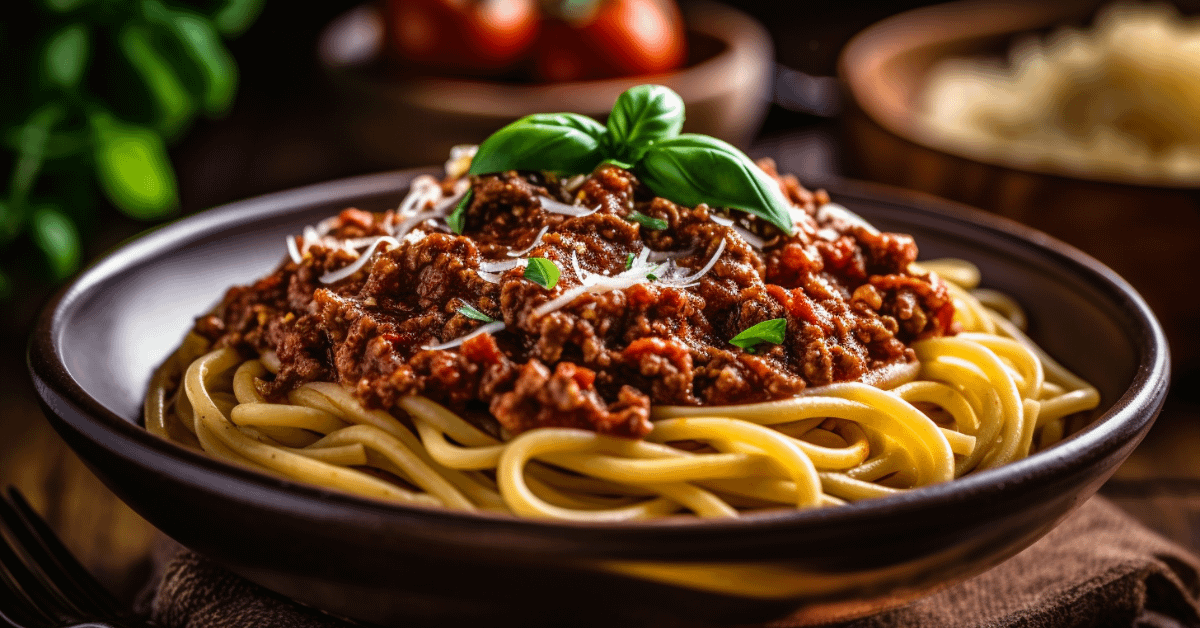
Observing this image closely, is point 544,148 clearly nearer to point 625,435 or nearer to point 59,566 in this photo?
point 625,435

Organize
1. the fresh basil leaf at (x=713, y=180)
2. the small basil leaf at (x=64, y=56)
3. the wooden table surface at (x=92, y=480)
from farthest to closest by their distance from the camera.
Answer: the small basil leaf at (x=64, y=56)
the wooden table surface at (x=92, y=480)
the fresh basil leaf at (x=713, y=180)

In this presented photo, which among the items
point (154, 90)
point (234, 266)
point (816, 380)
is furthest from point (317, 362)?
point (154, 90)

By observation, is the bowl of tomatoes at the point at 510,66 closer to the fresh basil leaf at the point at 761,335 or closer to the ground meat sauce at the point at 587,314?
the ground meat sauce at the point at 587,314

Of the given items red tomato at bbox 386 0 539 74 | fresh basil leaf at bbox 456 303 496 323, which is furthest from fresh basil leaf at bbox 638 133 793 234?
red tomato at bbox 386 0 539 74

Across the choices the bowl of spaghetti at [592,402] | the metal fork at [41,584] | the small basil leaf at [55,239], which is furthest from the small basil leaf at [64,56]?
the metal fork at [41,584]

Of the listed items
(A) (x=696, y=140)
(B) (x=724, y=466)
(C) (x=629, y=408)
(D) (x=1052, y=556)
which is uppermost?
(A) (x=696, y=140)

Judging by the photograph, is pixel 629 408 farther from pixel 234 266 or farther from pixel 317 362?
pixel 234 266

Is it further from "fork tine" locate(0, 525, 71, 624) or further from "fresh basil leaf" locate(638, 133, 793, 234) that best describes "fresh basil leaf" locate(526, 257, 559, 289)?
"fork tine" locate(0, 525, 71, 624)
